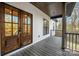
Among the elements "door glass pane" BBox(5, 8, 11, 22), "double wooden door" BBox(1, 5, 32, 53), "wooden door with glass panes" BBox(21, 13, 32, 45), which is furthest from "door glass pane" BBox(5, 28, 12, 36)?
"wooden door with glass panes" BBox(21, 13, 32, 45)

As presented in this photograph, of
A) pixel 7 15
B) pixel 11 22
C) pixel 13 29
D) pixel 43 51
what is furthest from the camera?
pixel 43 51

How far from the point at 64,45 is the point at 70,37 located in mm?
516

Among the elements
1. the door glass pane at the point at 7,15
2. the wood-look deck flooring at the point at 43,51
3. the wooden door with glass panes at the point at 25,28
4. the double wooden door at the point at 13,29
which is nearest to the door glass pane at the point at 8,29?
the double wooden door at the point at 13,29

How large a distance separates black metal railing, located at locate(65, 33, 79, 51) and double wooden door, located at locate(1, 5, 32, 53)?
7.38 ft

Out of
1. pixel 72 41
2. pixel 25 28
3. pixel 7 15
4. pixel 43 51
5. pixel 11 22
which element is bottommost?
pixel 43 51

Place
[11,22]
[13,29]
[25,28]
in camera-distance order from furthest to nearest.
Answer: [25,28] < [13,29] < [11,22]

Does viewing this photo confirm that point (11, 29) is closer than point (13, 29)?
Yes

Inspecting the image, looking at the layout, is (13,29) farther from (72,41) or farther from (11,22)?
(72,41)

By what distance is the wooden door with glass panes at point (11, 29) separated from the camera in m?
4.17

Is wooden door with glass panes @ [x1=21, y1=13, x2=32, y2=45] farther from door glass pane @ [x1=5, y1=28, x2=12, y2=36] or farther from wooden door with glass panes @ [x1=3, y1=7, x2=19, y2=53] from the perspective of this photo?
door glass pane @ [x1=5, y1=28, x2=12, y2=36]

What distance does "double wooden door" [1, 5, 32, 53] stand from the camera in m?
4.09

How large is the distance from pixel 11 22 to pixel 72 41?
3028mm

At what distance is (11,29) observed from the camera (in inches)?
179

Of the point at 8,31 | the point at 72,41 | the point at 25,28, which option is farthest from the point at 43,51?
the point at 8,31
